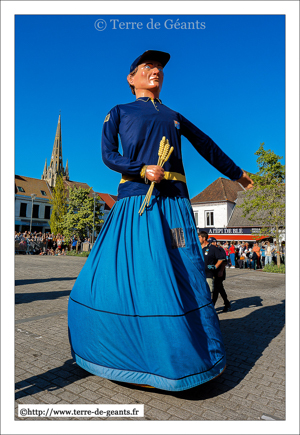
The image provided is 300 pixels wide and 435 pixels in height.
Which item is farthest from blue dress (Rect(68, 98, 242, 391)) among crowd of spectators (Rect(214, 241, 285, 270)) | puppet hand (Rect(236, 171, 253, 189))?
crowd of spectators (Rect(214, 241, 285, 270))

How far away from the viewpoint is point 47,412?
82.6 inches

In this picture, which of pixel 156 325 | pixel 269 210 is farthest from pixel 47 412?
pixel 269 210

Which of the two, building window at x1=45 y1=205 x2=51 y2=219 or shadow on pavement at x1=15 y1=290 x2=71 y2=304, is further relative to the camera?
building window at x1=45 y1=205 x2=51 y2=219

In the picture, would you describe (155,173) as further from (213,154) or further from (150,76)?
(150,76)

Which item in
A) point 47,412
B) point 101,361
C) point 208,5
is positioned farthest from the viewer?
point 101,361

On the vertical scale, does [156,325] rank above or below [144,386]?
above

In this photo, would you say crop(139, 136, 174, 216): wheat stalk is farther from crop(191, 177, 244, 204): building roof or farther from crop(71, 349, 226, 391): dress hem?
crop(191, 177, 244, 204): building roof

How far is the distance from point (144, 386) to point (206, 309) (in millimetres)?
823

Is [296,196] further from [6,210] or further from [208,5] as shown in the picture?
[6,210]

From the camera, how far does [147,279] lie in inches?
99.4

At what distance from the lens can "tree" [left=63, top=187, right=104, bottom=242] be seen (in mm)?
30000

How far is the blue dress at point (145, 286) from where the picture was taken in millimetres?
2422

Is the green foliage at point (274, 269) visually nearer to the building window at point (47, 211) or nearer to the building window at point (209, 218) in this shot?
the building window at point (209, 218)

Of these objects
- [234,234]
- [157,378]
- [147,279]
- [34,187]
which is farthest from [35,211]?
[157,378]
